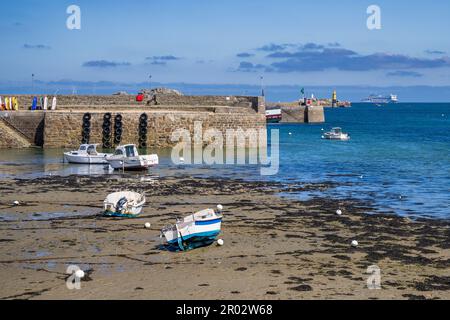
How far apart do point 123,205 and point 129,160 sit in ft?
40.9

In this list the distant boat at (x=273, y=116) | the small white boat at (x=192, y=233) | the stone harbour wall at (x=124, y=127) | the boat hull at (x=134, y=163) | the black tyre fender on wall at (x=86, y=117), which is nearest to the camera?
the small white boat at (x=192, y=233)

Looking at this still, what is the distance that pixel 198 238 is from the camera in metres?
15.4

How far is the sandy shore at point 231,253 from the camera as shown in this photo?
12.4 m

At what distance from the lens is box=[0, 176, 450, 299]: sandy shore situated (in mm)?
12406

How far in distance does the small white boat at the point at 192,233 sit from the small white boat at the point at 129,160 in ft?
52.7

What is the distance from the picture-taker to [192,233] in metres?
15.2

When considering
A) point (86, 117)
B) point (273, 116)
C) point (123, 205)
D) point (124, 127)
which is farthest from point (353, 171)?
point (273, 116)

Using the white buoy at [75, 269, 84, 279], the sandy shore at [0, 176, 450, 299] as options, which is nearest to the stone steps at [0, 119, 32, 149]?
the sandy shore at [0, 176, 450, 299]

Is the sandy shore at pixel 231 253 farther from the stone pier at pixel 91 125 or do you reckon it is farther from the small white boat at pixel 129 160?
the stone pier at pixel 91 125

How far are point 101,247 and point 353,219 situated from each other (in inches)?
295

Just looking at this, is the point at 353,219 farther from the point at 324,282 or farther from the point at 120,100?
the point at 120,100

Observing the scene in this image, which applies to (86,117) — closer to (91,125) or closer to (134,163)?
(91,125)

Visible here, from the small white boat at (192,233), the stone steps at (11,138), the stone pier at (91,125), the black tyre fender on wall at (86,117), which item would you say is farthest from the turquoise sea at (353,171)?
the small white boat at (192,233)
